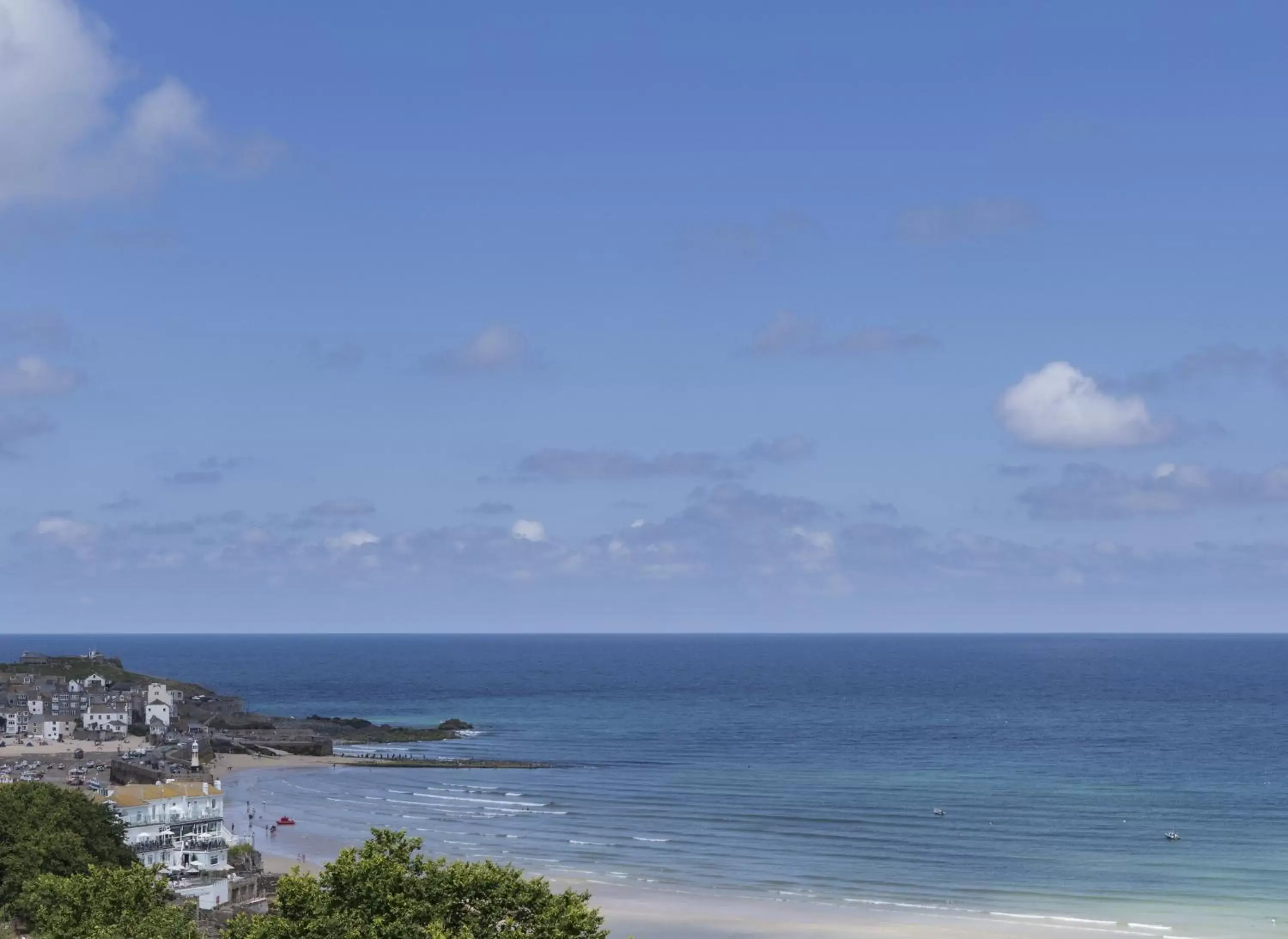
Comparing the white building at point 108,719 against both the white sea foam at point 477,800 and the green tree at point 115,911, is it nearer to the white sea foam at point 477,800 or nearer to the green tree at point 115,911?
the white sea foam at point 477,800

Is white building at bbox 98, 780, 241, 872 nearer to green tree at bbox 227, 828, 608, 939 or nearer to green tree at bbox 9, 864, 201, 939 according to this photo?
green tree at bbox 9, 864, 201, 939

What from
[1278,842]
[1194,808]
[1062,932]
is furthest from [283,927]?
[1194,808]

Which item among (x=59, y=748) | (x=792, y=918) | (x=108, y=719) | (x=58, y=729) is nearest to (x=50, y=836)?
(x=792, y=918)

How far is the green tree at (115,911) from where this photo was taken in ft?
132

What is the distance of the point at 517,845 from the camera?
88.3 metres

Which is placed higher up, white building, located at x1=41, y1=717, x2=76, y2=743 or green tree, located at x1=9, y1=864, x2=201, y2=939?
green tree, located at x1=9, y1=864, x2=201, y2=939

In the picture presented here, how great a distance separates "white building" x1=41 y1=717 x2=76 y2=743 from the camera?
513ft

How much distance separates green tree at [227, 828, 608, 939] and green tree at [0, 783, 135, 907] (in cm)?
2239

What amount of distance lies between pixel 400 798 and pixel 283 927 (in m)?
75.4

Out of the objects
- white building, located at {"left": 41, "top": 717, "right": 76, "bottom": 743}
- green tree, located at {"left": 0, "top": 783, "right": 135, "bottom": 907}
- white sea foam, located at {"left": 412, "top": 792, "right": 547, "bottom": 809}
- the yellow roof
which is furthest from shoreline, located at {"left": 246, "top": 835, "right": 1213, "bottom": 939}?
white building, located at {"left": 41, "top": 717, "right": 76, "bottom": 743}

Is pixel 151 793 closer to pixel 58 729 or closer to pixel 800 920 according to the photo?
pixel 800 920

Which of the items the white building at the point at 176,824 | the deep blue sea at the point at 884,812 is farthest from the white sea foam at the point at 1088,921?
the white building at the point at 176,824

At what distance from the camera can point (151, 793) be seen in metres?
80.9

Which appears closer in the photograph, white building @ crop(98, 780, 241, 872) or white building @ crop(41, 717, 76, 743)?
white building @ crop(98, 780, 241, 872)
